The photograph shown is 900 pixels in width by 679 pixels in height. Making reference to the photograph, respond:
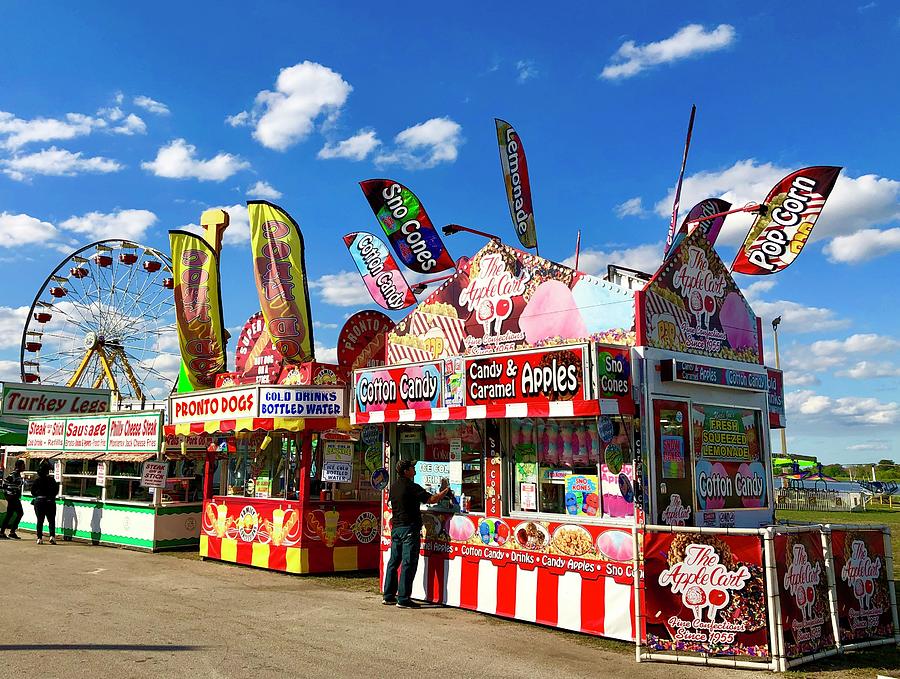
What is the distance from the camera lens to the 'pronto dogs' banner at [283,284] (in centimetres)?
1335

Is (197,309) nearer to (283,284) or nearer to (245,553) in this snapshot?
(283,284)

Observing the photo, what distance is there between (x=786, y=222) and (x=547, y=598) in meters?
5.37

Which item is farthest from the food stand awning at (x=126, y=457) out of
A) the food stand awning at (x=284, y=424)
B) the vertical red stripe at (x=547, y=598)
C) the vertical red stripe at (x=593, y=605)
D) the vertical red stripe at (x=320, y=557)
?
the vertical red stripe at (x=593, y=605)

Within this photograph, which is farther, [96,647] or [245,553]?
[245,553]

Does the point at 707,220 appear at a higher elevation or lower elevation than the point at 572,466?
higher

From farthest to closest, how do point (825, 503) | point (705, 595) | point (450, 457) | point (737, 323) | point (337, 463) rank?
point (825, 503) → point (337, 463) → point (450, 457) → point (737, 323) → point (705, 595)

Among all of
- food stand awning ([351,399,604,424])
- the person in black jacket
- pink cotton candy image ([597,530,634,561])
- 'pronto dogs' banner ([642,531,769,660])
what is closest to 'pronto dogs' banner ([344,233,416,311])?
food stand awning ([351,399,604,424])

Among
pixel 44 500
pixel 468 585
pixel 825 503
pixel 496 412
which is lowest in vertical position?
pixel 825 503

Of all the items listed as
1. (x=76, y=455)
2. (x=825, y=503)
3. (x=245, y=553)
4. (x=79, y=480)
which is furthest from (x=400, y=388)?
(x=825, y=503)

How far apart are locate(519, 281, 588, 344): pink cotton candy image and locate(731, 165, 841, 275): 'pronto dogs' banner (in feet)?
7.66

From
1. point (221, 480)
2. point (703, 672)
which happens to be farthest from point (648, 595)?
point (221, 480)

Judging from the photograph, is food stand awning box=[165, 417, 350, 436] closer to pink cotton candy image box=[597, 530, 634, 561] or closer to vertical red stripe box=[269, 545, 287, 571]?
vertical red stripe box=[269, 545, 287, 571]

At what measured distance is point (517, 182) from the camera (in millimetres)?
10836

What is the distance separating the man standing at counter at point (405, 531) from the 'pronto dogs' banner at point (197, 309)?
721cm
